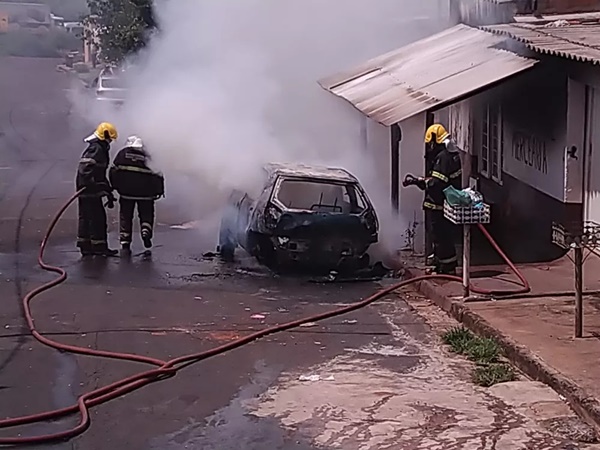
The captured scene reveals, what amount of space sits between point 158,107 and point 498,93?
16.7ft

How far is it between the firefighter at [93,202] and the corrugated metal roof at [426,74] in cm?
336

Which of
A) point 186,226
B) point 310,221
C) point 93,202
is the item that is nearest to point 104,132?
point 93,202

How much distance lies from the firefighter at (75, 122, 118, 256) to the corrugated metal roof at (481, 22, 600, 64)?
5.36m

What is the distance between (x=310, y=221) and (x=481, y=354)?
13.0 feet

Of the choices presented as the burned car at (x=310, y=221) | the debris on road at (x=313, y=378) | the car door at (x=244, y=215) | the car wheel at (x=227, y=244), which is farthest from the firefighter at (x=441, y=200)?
the debris on road at (x=313, y=378)

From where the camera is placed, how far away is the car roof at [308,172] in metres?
13.0

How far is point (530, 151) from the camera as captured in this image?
14273 mm

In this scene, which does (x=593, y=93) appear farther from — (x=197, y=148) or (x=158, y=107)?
(x=158, y=107)

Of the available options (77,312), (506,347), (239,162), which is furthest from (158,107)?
(506,347)

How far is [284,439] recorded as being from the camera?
715 cm

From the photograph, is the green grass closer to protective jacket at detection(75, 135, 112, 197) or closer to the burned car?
the burned car

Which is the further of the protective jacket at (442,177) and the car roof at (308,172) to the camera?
the car roof at (308,172)

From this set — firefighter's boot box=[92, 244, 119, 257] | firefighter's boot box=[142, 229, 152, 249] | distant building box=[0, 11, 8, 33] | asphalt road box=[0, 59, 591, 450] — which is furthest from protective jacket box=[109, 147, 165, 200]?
distant building box=[0, 11, 8, 33]

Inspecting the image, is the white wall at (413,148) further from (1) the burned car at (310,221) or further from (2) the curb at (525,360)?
(2) the curb at (525,360)
